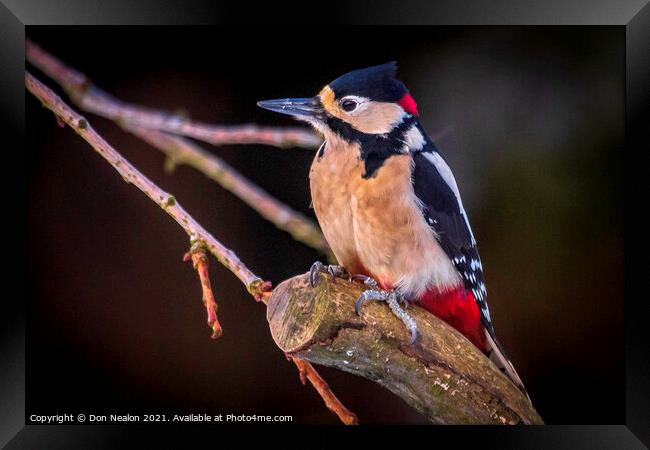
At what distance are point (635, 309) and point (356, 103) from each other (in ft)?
3.47

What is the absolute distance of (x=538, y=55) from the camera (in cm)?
190

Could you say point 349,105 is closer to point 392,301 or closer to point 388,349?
point 392,301

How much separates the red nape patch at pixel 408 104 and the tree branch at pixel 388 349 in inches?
19.8

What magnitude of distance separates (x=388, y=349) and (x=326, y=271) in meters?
0.26

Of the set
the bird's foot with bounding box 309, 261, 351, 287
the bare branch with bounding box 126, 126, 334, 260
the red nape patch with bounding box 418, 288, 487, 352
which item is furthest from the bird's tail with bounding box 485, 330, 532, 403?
the bare branch with bounding box 126, 126, 334, 260

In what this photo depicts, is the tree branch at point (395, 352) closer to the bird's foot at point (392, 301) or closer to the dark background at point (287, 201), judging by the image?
the bird's foot at point (392, 301)

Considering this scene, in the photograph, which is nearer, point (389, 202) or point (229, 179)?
point (389, 202)

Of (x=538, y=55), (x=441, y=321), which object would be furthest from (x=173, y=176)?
(x=538, y=55)

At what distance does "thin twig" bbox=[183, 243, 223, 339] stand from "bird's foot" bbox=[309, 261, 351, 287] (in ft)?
1.15

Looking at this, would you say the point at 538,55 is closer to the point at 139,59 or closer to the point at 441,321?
the point at 441,321

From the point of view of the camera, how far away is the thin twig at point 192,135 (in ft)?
6.28
